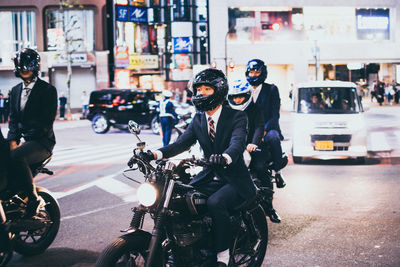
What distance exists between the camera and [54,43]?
131 feet

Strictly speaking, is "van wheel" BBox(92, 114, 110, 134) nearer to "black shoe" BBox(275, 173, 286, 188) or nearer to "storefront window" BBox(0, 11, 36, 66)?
"black shoe" BBox(275, 173, 286, 188)

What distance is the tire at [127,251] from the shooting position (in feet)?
11.5

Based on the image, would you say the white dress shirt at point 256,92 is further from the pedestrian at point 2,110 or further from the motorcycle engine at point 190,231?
the pedestrian at point 2,110

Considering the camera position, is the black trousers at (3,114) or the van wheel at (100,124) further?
the black trousers at (3,114)

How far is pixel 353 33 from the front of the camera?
4822cm

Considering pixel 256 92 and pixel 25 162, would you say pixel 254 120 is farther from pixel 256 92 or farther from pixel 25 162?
pixel 25 162

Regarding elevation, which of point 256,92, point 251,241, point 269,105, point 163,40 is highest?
point 163,40

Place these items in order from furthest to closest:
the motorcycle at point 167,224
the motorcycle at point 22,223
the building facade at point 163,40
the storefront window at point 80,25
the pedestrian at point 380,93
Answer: the building facade at point 163,40 → the storefront window at point 80,25 → the pedestrian at point 380,93 → the motorcycle at point 22,223 → the motorcycle at point 167,224

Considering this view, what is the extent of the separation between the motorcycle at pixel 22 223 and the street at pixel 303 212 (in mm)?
143

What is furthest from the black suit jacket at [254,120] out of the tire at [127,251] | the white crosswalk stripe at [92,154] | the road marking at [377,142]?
the road marking at [377,142]

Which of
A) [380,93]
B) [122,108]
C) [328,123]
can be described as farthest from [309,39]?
[328,123]

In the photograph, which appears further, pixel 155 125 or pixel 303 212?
pixel 155 125

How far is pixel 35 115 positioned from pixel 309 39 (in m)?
43.9

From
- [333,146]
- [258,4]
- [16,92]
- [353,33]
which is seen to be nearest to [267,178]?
[16,92]
